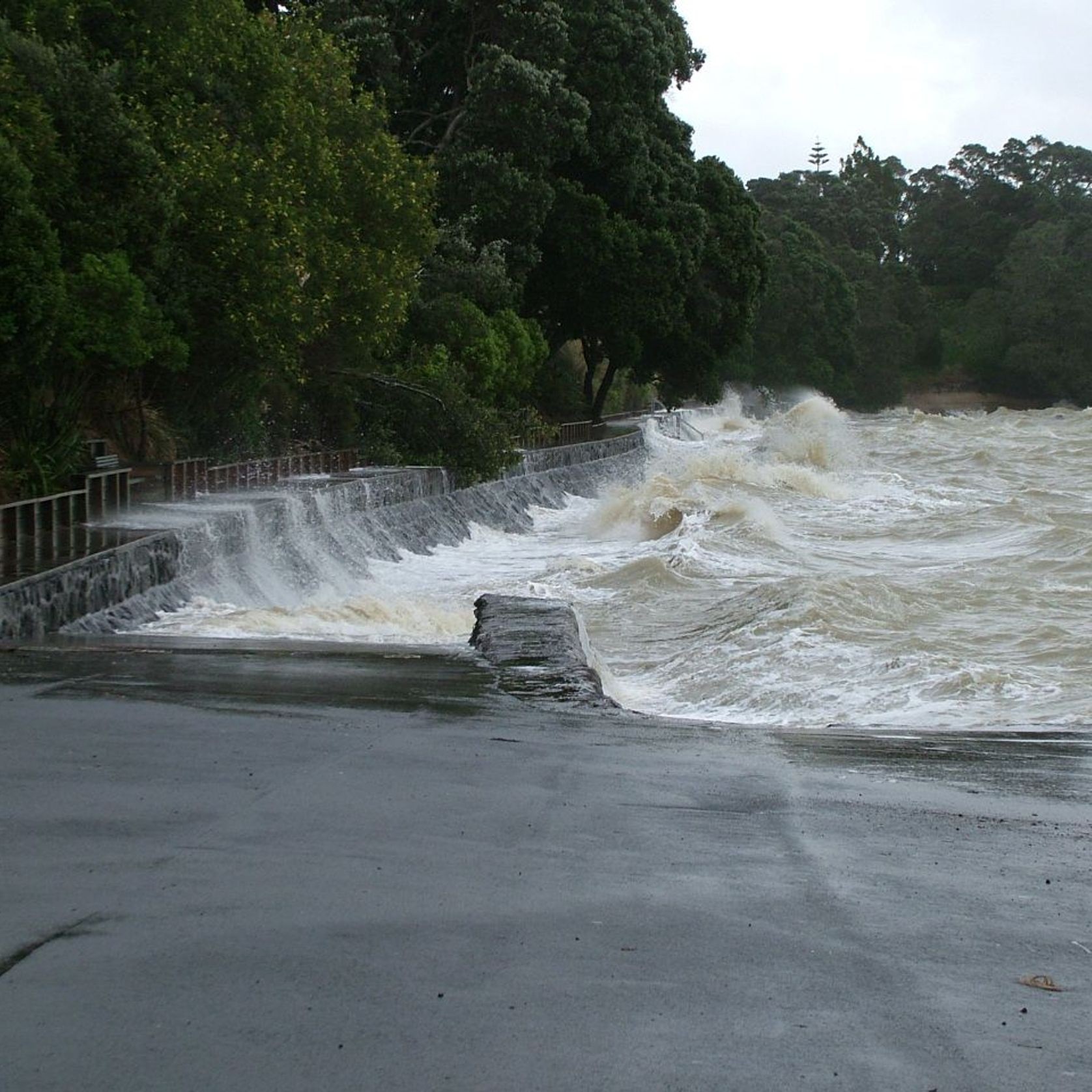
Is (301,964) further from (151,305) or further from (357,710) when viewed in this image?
(151,305)

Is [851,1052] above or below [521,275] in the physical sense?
below

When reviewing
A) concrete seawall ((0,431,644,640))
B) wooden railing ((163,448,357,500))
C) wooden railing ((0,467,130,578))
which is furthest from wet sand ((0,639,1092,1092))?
wooden railing ((163,448,357,500))

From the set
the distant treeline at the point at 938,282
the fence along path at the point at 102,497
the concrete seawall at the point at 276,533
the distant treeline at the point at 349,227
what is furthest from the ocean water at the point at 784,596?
the distant treeline at the point at 938,282

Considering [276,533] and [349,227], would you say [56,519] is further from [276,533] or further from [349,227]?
[349,227]

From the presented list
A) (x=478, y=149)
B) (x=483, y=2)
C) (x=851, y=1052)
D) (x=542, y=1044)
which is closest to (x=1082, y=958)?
(x=851, y=1052)

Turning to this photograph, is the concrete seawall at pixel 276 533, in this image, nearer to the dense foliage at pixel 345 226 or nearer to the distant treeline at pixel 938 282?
the dense foliage at pixel 345 226

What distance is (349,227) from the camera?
A: 24812 mm

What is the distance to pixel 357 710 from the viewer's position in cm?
870

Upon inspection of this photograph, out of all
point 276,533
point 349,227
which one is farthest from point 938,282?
point 276,533

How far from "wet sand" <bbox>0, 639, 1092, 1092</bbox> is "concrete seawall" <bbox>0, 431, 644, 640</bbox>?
490cm

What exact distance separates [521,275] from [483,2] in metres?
6.43

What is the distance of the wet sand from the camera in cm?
385

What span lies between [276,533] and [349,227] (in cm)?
713

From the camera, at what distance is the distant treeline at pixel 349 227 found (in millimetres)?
17969
